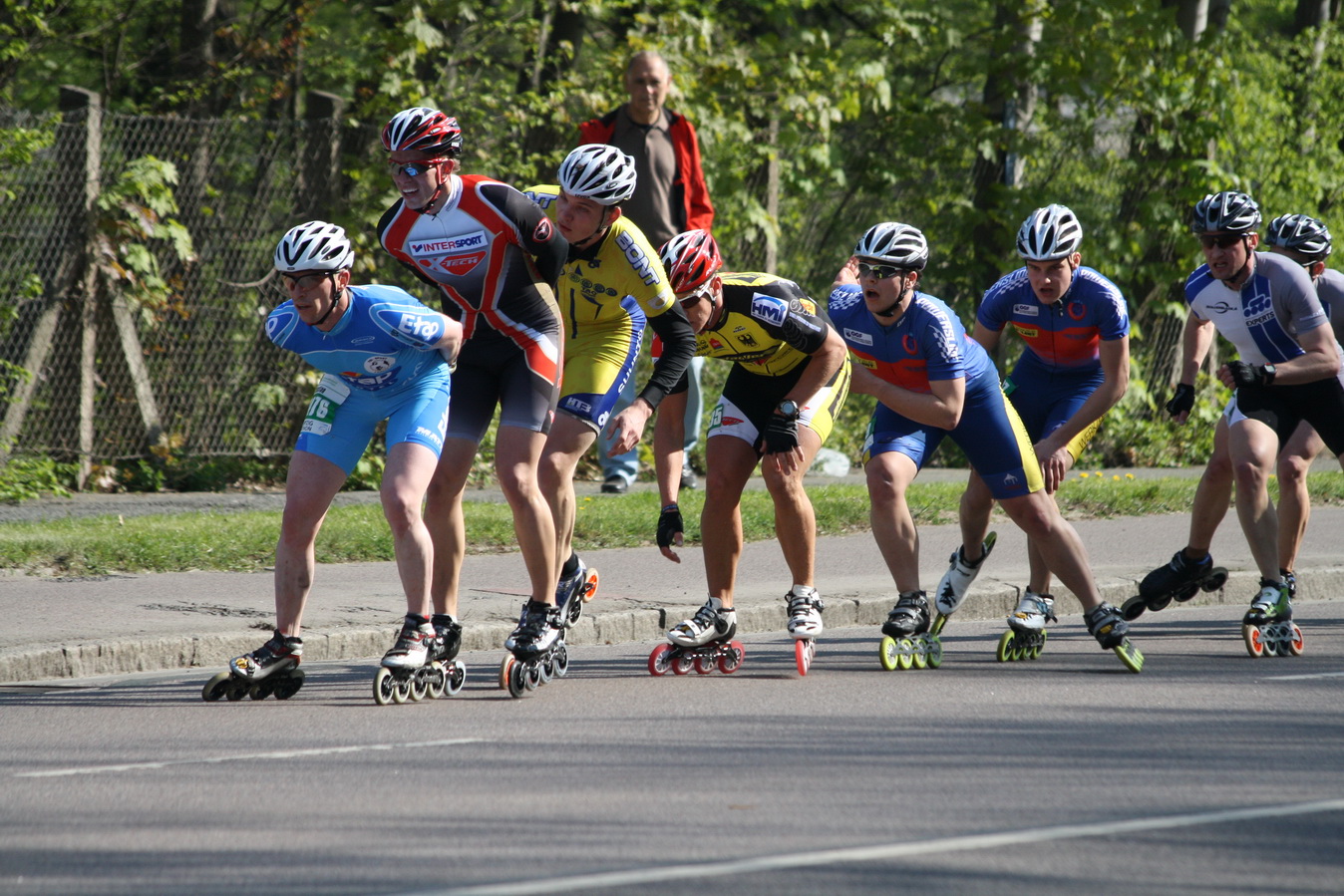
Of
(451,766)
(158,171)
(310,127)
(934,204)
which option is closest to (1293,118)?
(934,204)

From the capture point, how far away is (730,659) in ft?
25.2

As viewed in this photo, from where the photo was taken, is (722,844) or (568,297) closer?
(722,844)

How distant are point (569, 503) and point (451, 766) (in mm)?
2451

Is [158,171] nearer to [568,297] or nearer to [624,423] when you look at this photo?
[568,297]

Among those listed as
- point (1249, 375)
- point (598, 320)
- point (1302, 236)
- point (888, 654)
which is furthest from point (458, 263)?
point (1302, 236)

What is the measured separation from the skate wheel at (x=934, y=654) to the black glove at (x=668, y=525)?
135cm

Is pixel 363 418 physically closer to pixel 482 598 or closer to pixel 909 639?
pixel 482 598

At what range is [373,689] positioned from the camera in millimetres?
6691

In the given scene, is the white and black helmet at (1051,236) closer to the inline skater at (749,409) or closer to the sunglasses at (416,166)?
the inline skater at (749,409)

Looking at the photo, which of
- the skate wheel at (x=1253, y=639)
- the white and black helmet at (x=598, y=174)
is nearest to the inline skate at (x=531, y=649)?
the white and black helmet at (x=598, y=174)

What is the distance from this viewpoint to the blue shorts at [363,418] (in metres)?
6.82

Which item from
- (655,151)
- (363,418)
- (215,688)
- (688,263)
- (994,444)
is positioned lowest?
(215,688)

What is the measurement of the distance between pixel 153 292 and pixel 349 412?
681 centimetres

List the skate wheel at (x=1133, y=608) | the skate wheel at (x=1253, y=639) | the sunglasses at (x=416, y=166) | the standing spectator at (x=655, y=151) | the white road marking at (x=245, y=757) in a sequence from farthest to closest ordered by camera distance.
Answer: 1. the standing spectator at (x=655, y=151)
2. the skate wheel at (x=1133, y=608)
3. the skate wheel at (x=1253, y=639)
4. the sunglasses at (x=416, y=166)
5. the white road marking at (x=245, y=757)
